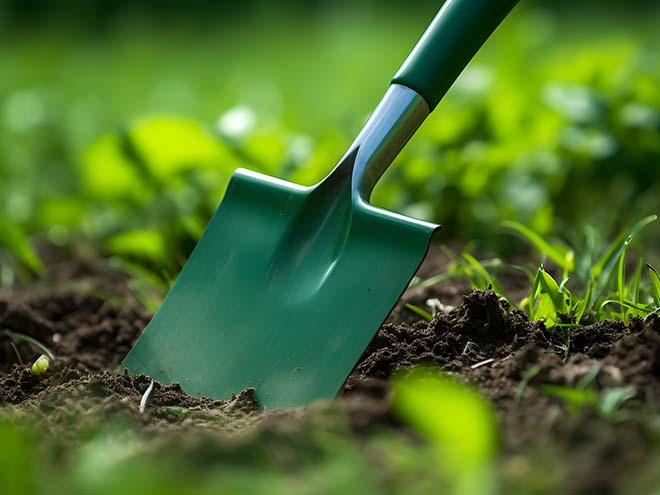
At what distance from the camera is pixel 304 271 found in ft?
5.08

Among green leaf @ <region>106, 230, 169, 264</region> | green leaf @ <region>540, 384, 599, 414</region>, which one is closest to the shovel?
green leaf @ <region>540, 384, 599, 414</region>

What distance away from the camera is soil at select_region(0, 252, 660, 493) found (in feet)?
2.98

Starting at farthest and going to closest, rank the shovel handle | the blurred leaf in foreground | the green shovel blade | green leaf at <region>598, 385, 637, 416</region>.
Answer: the shovel handle
the green shovel blade
green leaf at <region>598, 385, 637, 416</region>
the blurred leaf in foreground

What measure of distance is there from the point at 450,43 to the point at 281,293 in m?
0.53

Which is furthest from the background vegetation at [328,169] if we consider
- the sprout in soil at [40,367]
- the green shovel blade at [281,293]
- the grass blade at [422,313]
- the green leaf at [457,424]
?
the sprout in soil at [40,367]

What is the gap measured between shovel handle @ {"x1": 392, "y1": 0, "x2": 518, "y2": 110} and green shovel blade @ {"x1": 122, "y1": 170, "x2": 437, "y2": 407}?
226mm

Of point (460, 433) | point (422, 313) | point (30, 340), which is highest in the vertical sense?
point (460, 433)

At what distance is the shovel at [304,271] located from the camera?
1.39 metres

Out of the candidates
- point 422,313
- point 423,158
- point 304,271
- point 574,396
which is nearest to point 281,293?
point 304,271

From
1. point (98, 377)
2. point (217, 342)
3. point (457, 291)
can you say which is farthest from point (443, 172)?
point (98, 377)

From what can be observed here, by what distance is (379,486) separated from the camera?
34.4 inches

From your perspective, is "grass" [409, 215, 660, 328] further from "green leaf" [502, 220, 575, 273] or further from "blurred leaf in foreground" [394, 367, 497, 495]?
"blurred leaf in foreground" [394, 367, 497, 495]

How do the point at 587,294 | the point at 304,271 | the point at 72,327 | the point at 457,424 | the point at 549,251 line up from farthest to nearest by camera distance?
1. the point at 72,327
2. the point at 549,251
3. the point at 304,271
4. the point at 587,294
5. the point at 457,424

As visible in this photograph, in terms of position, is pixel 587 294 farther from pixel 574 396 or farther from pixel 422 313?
pixel 574 396
